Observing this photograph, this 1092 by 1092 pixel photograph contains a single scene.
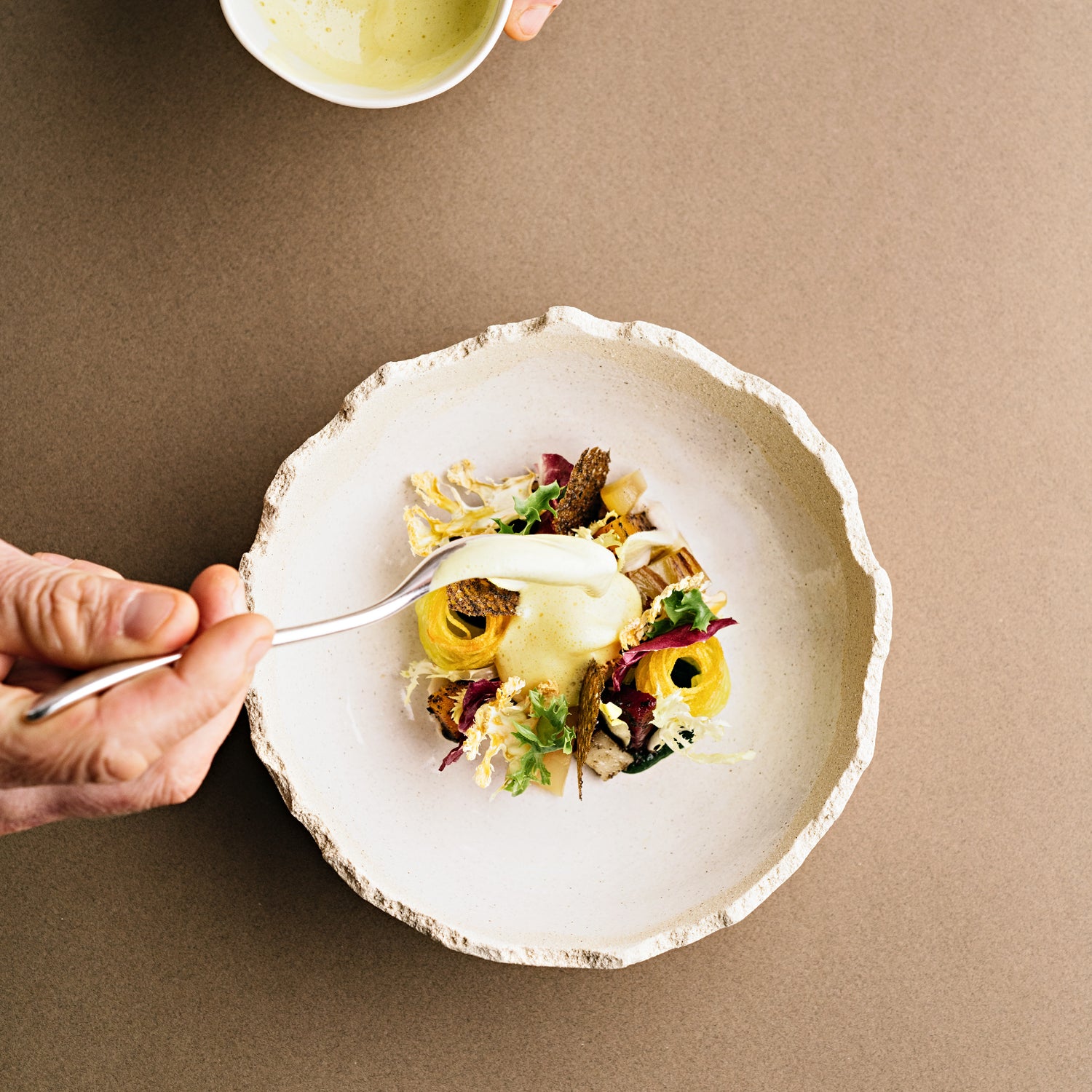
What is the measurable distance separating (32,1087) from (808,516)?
1.61 meters

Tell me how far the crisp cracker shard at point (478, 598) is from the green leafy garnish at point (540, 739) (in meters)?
0.14

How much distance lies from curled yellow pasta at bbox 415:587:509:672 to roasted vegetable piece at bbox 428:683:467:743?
1.5 inches

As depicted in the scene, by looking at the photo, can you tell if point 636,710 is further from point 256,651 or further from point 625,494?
point 256,651

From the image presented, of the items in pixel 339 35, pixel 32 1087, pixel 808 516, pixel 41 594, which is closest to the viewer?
pixel 41 594

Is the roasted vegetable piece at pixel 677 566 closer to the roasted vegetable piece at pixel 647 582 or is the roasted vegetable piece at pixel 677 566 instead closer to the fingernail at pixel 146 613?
the roasted vegetable piece at pixel 647 582

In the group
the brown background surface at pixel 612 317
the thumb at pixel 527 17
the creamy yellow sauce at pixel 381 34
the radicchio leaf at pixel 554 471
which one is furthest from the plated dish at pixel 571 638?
the thumb at pixel 527 17

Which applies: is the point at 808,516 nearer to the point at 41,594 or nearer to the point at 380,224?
the point at 380,224

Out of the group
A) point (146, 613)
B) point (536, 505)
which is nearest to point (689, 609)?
point (536, 505)

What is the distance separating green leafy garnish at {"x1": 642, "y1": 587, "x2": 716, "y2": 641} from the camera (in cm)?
128

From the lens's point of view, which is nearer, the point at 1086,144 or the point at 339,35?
the point at 339,35

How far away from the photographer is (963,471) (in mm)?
1491

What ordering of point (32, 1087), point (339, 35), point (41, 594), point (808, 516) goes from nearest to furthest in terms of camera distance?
point (41, 594)
point (339, 35)
point (808, 516)
point (32, 1087)

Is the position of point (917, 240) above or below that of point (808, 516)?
above

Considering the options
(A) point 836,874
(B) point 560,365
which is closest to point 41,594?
(B) point 560,365
